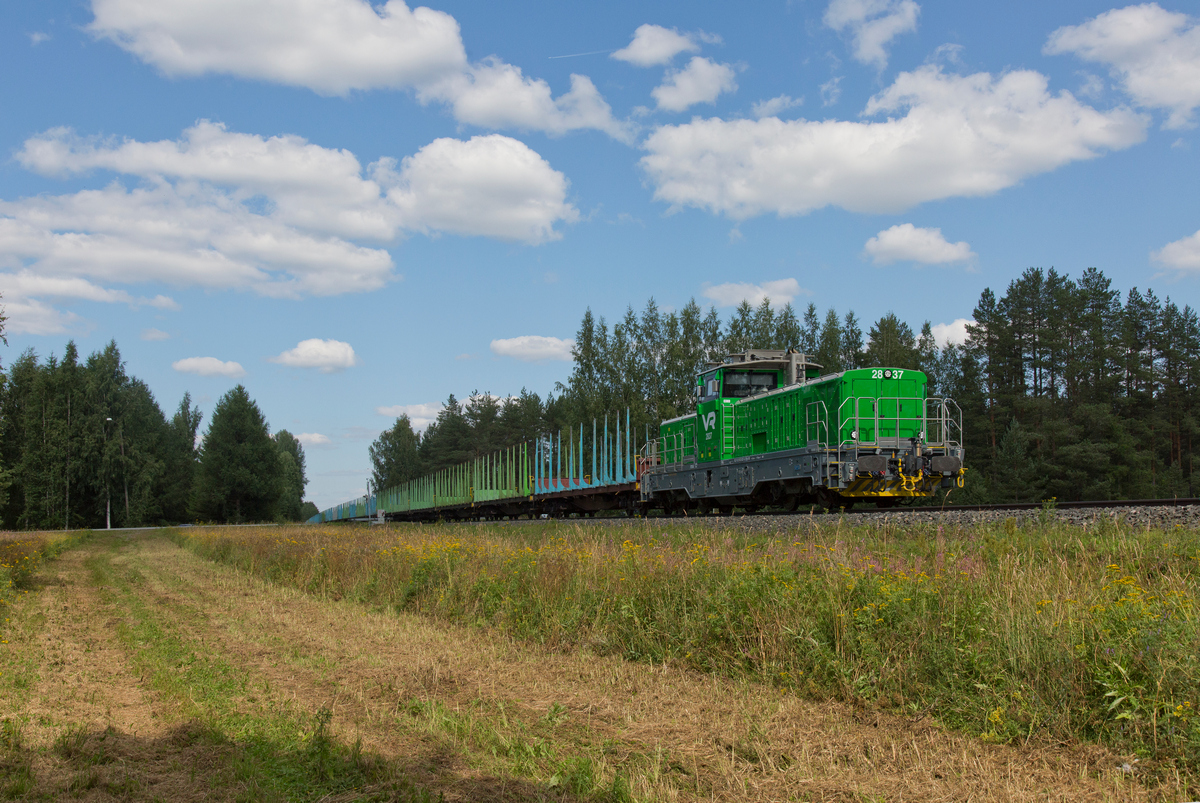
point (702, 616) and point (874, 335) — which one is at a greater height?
point (874, 335)

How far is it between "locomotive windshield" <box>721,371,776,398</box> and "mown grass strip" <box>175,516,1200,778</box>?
906cm

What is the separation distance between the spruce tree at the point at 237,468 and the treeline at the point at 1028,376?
37.2 meters

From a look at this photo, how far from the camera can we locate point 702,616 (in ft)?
23.4

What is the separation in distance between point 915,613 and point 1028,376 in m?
55.9

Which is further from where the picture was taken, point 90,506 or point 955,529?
point 90,506

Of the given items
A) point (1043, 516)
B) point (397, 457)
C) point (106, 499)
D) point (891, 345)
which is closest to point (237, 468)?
point (106, 499)

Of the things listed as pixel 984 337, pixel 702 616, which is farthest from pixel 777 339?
pixel 702 616

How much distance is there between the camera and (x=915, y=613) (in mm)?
5953

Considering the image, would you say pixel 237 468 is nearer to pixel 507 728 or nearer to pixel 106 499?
pixel 106 499

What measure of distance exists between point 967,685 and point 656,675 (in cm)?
246

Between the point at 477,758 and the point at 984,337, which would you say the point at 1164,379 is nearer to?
the point at 984,337

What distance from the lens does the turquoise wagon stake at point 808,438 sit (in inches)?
611

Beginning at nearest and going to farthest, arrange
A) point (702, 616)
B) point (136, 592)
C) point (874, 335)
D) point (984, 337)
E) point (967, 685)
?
point (967, 685), point (702, 616), point (136, 592), point (984, 337), point (874, 335)

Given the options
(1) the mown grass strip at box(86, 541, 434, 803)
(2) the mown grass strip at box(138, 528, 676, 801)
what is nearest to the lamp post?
(1) the mown grass strip at box(86, 541, 434, 803)
